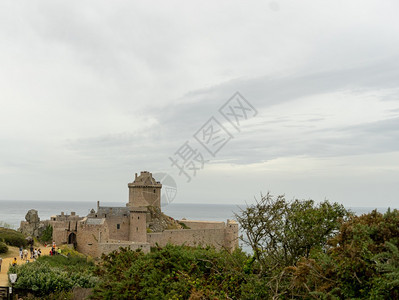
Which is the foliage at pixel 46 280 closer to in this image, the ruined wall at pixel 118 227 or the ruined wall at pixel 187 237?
the ruined wall at pixel 187 237

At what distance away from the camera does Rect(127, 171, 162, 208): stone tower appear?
47.0 metres

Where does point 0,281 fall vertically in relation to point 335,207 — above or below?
below

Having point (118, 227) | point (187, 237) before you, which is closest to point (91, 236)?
point (118, 227)

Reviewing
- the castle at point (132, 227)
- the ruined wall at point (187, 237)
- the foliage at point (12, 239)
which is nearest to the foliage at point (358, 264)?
the castle at point (132, 227)

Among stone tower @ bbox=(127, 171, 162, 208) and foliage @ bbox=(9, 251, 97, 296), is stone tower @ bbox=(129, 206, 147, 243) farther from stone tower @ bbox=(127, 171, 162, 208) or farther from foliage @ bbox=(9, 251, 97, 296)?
foliage @ bbox=(9, 251, 97, 296)

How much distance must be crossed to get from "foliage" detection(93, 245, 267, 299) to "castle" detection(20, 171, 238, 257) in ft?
48.3

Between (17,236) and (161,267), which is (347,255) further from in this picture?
(17,236)

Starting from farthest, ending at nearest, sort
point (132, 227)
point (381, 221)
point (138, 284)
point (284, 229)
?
point (132, 227), point (284, 229), point (138, 284), point (381, 221)

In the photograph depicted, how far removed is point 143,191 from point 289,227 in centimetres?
3282

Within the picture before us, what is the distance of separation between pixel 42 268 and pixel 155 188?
26925mm

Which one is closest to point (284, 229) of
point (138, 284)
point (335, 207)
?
point (335, 207)

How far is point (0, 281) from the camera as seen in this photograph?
22172 millimetres

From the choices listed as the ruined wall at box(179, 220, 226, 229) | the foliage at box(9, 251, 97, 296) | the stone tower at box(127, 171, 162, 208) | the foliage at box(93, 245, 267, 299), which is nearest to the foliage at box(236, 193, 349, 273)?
the foliage at box(93, 245, 267, 299)

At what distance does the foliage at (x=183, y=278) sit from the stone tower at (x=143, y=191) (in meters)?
30.8
